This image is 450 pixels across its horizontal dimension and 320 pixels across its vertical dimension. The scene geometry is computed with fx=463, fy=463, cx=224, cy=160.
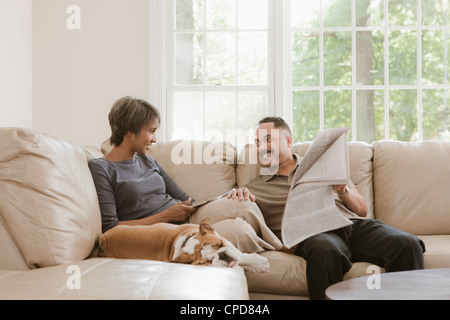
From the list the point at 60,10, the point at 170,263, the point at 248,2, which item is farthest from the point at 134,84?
the point at 170,263

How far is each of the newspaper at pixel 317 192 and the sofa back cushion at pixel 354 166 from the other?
551 mm

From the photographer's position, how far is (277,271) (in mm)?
1882

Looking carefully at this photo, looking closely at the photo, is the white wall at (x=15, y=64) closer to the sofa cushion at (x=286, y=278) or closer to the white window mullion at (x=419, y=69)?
the sofa cushion at (x=286, y=278)

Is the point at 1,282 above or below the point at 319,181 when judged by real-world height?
below

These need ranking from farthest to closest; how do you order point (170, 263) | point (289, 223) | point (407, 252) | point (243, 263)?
point (289, 223) < point (407, 252) < point (243, 263) < point (170, 263)

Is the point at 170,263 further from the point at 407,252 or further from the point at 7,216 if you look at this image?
the point at 407,252

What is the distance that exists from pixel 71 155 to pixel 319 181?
1009 millimetres

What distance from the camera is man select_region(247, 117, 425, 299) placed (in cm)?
180

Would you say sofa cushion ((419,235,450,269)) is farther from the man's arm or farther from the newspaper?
the newspaper

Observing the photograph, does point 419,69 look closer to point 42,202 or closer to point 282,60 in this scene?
point 282,60

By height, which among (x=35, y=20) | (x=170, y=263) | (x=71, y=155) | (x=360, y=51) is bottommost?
(x=170, y=263)

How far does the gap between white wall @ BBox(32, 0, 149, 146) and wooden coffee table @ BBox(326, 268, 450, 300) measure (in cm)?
243

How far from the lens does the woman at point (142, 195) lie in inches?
74.5

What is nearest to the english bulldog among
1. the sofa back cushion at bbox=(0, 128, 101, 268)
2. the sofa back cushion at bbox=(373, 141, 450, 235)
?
the sofa back cushion at bbox=(0, 128, 101, 268)
